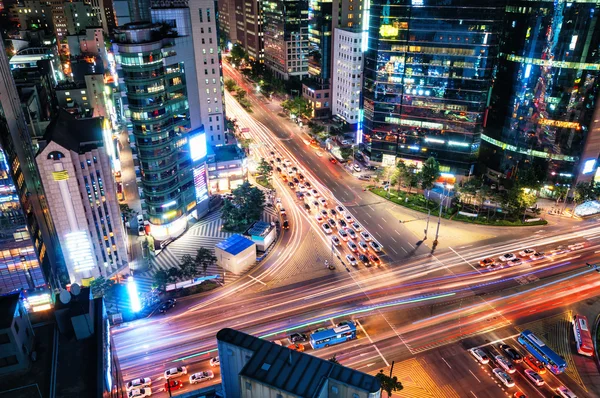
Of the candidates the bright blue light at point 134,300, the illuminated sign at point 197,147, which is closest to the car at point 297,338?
the bright blue light at point 134,300

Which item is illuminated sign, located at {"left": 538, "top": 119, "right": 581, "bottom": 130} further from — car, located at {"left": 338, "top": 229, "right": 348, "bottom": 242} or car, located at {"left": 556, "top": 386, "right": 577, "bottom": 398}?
car, located at {"left": 556, "top": 386, "right": 577, "bottom": 398}

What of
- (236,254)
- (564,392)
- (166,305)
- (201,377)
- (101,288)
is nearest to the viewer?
(564,392)

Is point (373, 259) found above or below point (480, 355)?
above

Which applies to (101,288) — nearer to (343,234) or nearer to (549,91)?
(343,234)

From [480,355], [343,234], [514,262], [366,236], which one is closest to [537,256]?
[514,262]

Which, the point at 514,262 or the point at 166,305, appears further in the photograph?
the point at 514,262

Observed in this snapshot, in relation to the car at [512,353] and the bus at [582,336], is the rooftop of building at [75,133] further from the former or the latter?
the bus at [582,336]
